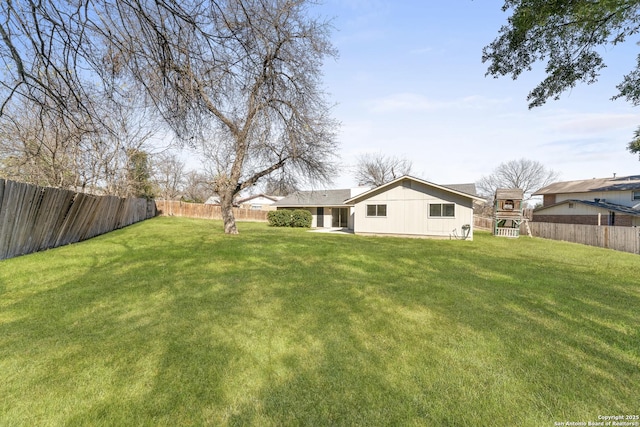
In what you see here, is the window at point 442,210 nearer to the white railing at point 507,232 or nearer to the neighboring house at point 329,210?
the white railing at point 507,232

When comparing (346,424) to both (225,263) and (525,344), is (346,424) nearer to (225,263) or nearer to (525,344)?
(525,344)

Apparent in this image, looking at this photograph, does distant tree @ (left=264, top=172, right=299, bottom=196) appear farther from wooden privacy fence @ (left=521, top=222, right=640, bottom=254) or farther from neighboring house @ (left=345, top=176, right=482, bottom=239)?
wooden privacy fence @ (left=521, top=222, right=640, bottom=254)

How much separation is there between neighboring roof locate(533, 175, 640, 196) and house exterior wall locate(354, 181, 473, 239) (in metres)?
19.6

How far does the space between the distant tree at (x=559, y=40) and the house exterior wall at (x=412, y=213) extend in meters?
8.68

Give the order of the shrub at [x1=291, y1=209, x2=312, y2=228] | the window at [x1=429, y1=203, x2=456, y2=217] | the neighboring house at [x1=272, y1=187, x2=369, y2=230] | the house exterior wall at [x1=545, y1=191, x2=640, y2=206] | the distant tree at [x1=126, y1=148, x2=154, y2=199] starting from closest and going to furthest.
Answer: the window at [x1=429, y1=203, x2=456, y2=217] → the distant tree at [x1=126, y1=148, x2=154, y2=199] → the house exterior wall at [x1=545, y1=191, x2=640, y2=206] → the shrub at [x1=291, y1=209, x2=312, y2=228] → the neighboring house at [x1=272, y1=187, x2=369, y2=230]

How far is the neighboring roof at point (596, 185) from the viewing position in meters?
23.5

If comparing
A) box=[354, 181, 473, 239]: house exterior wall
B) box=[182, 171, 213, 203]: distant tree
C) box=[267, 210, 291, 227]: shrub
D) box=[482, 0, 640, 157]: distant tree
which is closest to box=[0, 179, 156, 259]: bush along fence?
box=[482, 0, 640, 157]: distant tree

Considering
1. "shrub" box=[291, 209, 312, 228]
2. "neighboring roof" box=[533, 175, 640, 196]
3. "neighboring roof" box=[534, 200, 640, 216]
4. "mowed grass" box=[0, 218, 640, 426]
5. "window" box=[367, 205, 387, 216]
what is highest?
"neighboring roof" box=[533, 175, 640, 196]

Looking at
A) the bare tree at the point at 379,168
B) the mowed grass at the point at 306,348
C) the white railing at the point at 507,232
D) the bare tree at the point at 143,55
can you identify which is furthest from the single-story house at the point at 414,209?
the bare tree at the point at 379,168

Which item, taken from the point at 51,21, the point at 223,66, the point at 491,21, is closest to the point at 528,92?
the point at 491,21

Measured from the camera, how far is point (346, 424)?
205 cm

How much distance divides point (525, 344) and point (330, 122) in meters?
11.1

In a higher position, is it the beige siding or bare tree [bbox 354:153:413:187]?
bare tree [bbox 354:153:413:187]

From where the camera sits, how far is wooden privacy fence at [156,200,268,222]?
82.8 ft
